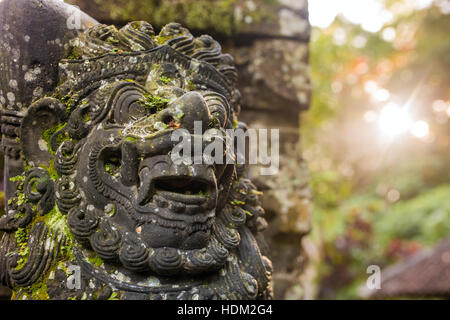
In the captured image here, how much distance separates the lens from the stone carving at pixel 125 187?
1.30 m

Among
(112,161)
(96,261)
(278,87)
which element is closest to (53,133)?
(112,161)

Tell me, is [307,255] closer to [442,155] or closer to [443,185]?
[443,185]

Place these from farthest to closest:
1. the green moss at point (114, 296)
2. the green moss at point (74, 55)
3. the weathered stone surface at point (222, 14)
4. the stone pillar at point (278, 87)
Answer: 1. the stone pillar at point (278, 87)
2. the weathered stone surface at point (222, 14)
3. the green moss at point (74, 55)
4. the green moss at point (114, 296)

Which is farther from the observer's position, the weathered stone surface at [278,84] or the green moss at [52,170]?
the weathered stone surface at [278,84]

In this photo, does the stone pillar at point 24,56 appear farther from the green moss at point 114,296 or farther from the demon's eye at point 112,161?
the green moss at point 114,296

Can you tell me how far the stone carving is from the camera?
130 cm

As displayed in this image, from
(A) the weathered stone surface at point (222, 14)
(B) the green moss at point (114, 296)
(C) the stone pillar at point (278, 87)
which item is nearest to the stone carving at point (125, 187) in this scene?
(B) the green moss at point (114, 296)

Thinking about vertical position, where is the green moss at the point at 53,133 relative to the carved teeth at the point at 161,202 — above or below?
above

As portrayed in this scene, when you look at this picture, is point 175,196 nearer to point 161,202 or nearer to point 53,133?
point 161,202

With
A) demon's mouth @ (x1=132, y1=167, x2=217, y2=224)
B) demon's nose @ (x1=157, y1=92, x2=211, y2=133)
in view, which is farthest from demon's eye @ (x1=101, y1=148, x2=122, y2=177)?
demon's nose @ (x1=157, y1=92, x2=211, y2=133)

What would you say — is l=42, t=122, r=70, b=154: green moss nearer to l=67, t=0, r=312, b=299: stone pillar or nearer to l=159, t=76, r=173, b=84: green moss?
l=159, t=76, r=173, b=84: green moss

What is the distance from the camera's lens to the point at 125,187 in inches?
53.8

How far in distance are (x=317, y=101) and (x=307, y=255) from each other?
2.69 m

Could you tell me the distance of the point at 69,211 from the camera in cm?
140
